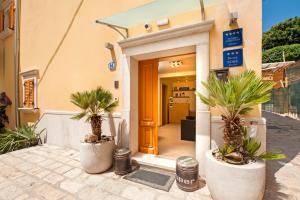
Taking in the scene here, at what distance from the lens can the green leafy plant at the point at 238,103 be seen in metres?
2.14

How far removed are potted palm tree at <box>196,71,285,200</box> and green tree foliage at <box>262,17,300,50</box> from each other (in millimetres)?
27832

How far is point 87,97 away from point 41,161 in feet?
7.39

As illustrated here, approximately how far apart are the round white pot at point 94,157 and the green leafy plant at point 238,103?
229cm

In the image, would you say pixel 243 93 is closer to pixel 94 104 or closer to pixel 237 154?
pixel 237 154

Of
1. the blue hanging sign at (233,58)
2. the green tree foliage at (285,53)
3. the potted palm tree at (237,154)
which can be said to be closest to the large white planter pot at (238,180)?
the potted palm tree at (237,154)

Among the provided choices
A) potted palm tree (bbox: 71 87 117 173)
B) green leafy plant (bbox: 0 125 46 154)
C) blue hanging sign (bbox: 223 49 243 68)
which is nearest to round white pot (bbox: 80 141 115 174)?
potted palm tree (bbox: 71 87 117 173)

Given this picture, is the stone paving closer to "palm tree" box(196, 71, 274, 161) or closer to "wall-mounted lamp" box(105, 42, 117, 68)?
"palm tree" box(196, 71, 274, 161)

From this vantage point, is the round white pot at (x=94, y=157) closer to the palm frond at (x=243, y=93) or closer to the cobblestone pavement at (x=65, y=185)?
the cobblestone pavement at (x=65, y=185)

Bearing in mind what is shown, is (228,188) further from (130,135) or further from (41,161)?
(41,161)

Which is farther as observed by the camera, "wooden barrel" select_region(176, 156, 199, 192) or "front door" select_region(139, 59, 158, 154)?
"front door" select_region(139, 59, 158, 154)

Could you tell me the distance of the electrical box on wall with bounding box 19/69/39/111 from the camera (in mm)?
6168

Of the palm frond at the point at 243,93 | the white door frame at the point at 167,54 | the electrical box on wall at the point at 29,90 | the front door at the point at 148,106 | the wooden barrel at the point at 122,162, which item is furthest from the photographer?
the electrical box on wall at the point at 29,90

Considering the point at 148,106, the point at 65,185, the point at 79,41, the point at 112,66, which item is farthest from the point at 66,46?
the point at 65,185

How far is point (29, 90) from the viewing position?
6383 mm
